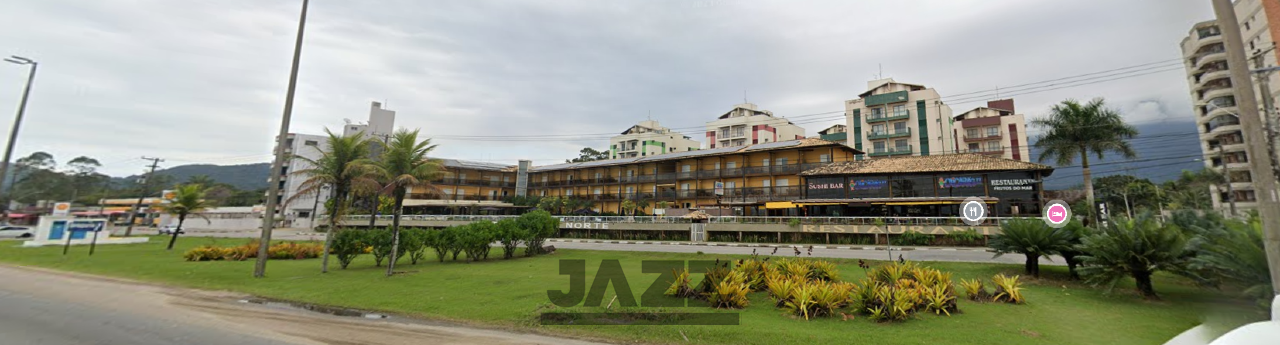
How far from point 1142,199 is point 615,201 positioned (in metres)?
64.0

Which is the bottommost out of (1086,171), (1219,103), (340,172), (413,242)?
(413,242)

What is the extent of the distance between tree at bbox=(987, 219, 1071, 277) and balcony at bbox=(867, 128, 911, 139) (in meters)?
47.0

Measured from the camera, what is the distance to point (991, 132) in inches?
2265

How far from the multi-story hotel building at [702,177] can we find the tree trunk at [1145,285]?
2691cm

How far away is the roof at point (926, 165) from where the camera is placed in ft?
96.3

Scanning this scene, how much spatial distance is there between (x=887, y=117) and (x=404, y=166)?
53728mm

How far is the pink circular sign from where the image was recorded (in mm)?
8837

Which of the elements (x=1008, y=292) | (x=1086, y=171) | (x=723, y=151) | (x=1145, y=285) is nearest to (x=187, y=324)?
(x=1008, y=292)

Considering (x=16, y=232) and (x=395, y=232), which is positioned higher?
(x=395, y=232)

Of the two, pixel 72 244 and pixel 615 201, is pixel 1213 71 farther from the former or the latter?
pixel 72 244

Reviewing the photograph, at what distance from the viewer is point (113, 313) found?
321 inches

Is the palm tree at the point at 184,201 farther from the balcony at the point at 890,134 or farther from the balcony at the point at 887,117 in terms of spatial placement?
the balcony at the point at 887,117

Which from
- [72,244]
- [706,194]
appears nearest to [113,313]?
[72,244]

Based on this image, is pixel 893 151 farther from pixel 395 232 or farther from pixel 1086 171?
pixel 395 232
